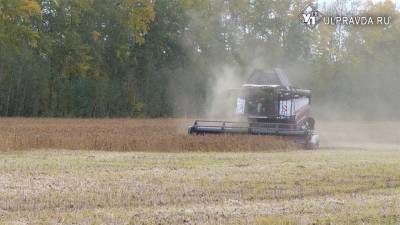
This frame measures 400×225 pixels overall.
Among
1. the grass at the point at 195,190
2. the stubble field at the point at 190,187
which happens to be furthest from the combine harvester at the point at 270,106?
the grass at the point at 195,190

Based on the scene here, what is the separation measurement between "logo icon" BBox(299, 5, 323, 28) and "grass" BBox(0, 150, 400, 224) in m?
39.4

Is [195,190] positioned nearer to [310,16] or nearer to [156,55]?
[156,55]

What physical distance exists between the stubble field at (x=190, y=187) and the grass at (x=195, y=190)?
15 mm

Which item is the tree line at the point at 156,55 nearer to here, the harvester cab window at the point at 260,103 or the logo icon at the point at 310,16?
the logo icon at the point at 310,16

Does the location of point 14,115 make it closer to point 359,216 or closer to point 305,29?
point 305,29

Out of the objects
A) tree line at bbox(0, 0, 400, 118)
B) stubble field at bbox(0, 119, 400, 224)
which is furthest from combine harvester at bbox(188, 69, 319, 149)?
tree line at bbox(0, 0, 400, 118)

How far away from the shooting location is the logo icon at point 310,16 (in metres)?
56.6

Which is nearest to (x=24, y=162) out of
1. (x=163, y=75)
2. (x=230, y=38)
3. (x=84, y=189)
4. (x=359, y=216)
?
(x=84, y=189)

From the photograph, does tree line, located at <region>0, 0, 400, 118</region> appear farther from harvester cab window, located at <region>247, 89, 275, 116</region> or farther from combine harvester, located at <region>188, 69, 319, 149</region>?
harvester cab window, located at <region>247, 89, 275, 116</region>

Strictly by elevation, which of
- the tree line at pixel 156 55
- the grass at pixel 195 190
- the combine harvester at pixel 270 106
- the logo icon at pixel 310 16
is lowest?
the grass at pixel 195 190

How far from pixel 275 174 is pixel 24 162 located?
5.47m

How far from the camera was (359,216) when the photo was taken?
9.70 metres

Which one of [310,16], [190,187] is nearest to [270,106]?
[190,187]

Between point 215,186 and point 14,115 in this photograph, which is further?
point 14,115
